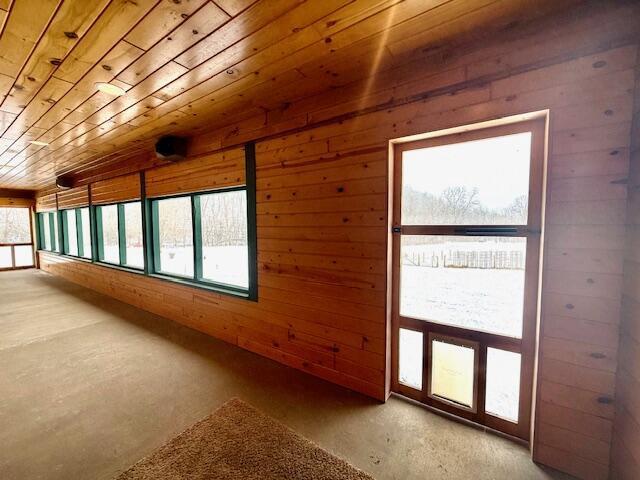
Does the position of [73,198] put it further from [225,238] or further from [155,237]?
[225,238]

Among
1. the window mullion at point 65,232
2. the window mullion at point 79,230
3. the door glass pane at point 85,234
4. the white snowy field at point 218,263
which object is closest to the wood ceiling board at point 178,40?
the white snowy field at point 218,263

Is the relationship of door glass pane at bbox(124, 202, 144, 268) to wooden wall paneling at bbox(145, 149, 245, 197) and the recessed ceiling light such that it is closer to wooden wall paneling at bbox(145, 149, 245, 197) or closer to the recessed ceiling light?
wooden wall paneling at bbox(145, 149, 245, 197)

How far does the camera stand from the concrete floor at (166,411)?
4.86 feet

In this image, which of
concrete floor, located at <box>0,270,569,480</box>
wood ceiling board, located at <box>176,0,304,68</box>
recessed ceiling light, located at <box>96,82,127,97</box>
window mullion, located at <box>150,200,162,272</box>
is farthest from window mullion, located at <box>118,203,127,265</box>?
wood ceiling board, located at <box>176,0,304,68</box>

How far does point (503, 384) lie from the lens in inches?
67.1

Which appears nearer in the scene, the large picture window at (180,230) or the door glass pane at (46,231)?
the large picture window at (180,230)

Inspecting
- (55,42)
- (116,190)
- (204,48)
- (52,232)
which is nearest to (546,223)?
(204,48)

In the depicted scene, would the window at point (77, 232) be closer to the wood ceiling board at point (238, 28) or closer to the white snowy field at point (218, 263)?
the white snowy field at point (218, 263)

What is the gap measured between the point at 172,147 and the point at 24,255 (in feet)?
28.9

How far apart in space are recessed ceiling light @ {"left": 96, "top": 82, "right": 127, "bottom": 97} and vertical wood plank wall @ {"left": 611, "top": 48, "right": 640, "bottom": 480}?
303 cm

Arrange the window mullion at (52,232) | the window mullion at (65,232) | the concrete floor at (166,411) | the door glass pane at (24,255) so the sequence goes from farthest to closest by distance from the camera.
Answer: the door glass pane at (24,255), the window mullion at (52,232), the window mullion at (65,232), the concrete floor at (166,411)

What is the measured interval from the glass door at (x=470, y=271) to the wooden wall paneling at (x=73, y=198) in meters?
6.20

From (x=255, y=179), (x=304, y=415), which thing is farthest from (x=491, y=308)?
(x=255, y=179)

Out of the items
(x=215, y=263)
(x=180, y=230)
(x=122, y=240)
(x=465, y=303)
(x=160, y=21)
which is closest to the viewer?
(x=160, y=21)
